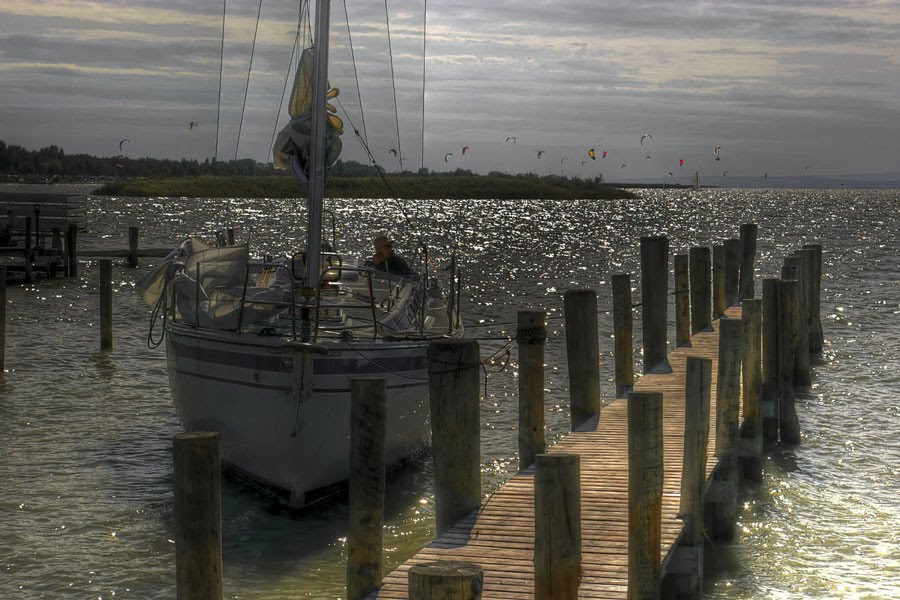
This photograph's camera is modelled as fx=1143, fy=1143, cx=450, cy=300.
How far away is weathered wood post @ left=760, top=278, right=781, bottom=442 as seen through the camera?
1508 centimetres

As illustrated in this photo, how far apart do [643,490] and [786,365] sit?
878cm

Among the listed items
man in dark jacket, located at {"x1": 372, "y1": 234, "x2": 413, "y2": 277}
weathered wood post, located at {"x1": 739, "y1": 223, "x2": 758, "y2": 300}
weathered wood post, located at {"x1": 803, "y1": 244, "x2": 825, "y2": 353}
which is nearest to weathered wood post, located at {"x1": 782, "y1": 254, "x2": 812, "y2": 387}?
weathered wood post, located at {"x1": 739, "y1": 223, "x2": 758, "y2": 300}

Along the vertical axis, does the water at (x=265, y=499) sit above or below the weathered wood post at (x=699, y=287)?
below

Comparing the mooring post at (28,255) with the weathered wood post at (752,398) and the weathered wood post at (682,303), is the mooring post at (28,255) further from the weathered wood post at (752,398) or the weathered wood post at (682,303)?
the weathered wood post at (752,398)

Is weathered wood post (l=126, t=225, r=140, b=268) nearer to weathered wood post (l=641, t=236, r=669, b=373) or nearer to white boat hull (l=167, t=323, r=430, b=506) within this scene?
weathered wood post (l=641, t=236, r=669, b=373)

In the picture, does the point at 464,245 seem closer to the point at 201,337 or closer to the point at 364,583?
the point at 201,337

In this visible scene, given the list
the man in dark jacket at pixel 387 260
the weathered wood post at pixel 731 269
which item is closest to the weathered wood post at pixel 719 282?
the weathered wood post at pixel 731 269

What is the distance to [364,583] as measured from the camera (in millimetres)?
8156

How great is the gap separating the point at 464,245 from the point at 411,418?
51.4 m

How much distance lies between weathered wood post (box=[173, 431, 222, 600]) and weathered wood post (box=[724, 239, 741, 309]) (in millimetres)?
16577

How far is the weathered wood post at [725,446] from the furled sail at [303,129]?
4727mm

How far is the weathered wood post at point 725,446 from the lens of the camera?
11.1 meters

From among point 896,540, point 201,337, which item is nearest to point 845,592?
point 896,540

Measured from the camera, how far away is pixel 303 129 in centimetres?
1258
